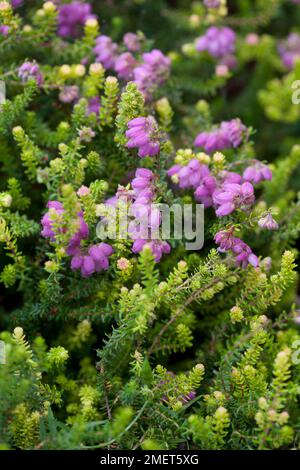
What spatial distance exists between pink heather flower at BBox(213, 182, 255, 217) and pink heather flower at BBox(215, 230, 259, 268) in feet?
0.20

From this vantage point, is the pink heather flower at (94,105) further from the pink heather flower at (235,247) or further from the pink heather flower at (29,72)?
the pink heather flower at (235,247)

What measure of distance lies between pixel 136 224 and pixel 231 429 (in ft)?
1.73

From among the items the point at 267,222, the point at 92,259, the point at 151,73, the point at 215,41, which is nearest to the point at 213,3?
the point at 215,41

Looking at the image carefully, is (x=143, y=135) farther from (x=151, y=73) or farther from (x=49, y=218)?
(x=151, y=73)

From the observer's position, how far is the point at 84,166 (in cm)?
148

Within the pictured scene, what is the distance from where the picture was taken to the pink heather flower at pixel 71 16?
6.47 feet

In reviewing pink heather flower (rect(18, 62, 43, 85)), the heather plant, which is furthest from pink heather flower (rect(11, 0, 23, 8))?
pink heather flower (rect(18, 62, 43, 85))

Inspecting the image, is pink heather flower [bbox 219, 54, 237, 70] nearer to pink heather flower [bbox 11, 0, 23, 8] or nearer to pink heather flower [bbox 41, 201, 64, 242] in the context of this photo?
pink heather flower [bbox 11, 0, 23, 8]

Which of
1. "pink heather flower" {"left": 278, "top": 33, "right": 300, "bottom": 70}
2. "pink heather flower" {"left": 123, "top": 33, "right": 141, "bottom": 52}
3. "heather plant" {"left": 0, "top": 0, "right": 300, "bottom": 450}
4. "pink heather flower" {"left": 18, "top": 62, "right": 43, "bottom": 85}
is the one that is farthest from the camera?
"pink heather flower" {"left": 278, "top": 33, "right": 300, "bottom": 70}

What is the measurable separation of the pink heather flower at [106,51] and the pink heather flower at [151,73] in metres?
0.10

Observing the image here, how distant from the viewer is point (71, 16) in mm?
1986

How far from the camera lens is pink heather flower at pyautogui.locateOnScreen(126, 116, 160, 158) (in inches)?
55.6

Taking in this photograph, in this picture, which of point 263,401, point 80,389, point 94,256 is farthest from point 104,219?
point 263,401

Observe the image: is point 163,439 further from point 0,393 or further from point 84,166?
point 84,166
